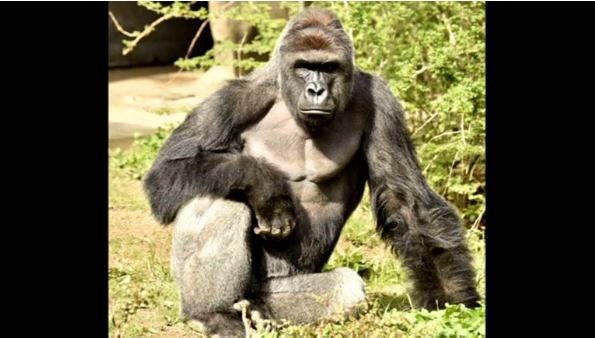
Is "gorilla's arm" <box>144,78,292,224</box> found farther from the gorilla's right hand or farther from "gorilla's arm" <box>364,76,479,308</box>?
"gorilla's arm" <box>364,76,479,308</box>

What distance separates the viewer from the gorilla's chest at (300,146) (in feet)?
16.1

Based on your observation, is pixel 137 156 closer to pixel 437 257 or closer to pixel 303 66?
pixel 303 66

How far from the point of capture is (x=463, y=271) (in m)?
4.78

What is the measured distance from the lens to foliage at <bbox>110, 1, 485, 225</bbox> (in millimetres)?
7113

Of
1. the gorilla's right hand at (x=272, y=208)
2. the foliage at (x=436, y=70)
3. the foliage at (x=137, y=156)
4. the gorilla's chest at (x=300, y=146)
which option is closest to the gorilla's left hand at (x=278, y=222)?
the gorilla's right hand at (x=272, y=208)

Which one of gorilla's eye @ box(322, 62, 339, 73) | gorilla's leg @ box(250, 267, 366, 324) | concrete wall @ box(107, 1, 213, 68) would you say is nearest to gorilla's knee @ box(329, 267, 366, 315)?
gorilla's leg @ box(250, 267, 366, 324)

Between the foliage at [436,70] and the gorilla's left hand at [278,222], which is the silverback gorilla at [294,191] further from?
the foliage at [436,70]

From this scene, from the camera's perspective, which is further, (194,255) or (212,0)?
(212,0)

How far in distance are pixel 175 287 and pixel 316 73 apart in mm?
1638

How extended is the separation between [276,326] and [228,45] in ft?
16.1
